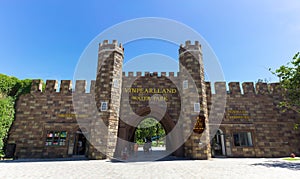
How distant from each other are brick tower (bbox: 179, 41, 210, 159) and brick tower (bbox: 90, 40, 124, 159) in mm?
5423

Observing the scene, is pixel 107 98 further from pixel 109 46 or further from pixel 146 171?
pixel 146 171

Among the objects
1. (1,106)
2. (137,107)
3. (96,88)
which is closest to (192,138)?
(137,107)

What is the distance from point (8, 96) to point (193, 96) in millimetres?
15280

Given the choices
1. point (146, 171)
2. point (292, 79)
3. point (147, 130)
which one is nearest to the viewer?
point (146, 171)

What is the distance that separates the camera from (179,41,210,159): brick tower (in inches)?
449

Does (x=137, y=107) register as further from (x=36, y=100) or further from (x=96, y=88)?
(x=36, y=100)

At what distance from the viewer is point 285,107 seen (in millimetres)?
13453

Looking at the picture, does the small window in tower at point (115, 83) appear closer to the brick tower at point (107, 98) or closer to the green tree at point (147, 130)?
the brick tower at point (107, 98)

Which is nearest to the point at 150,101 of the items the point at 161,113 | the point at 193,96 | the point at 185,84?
the point at 161,113

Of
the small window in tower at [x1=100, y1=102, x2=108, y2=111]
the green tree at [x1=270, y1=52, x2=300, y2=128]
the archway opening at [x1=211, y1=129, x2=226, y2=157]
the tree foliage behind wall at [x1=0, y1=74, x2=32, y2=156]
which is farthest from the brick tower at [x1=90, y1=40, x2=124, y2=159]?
the green tree at [x1=270, y1=52, x2=300, y2=128]

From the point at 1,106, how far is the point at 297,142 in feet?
78.2

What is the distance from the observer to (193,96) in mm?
12492

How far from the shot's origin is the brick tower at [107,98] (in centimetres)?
1084

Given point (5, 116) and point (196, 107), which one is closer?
point (5, 116)
